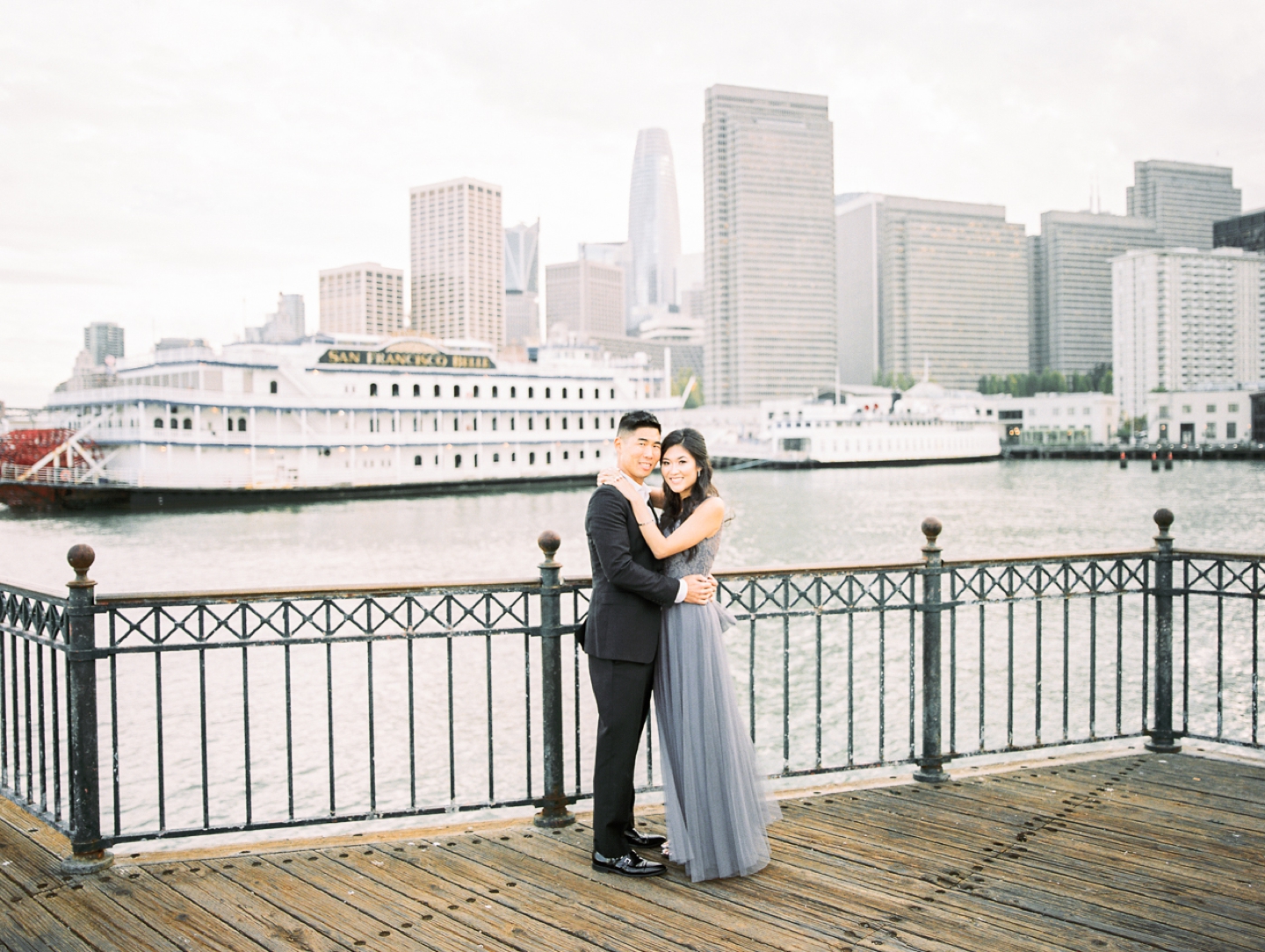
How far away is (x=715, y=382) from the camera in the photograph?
537 ft

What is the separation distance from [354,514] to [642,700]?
39.6 meters

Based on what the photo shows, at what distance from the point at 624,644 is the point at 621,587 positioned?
0.87 ft

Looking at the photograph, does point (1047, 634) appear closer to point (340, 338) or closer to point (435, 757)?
point (435, 757)

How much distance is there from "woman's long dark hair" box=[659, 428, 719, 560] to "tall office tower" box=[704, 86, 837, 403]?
156 meters

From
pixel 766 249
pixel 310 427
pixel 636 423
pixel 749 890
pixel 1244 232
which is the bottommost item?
Answer: pixel 749 890

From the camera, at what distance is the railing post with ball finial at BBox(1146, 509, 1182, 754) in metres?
5.65

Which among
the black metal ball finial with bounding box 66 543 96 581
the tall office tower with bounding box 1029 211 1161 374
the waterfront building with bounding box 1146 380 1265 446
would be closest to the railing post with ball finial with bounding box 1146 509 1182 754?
the black metal ball finial with bounding box 66 543 96 581

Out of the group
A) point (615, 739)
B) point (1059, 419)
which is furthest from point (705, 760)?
point (1059, 419)

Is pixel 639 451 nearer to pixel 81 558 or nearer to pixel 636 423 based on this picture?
pixel 636 423

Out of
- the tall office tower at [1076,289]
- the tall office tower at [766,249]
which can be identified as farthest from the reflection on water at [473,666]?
the tall office tower at [1076,289]

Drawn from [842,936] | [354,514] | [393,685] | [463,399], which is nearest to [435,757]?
[393,685]

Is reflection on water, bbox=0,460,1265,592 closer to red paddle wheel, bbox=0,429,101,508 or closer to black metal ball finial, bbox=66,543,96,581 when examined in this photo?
red paddle wheel, bbox=0,429,101,508

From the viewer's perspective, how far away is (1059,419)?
125m

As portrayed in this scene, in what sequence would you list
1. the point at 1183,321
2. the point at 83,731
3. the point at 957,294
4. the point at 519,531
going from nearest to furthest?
the point at 83,731 → the point at 519,531 → the point at 1183,321 → the point at 957,294
